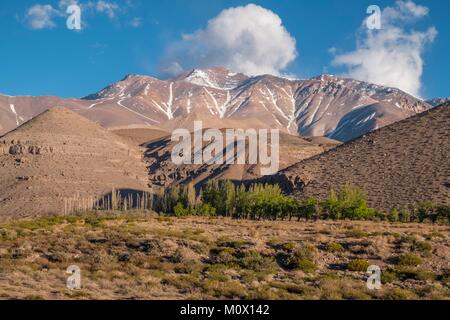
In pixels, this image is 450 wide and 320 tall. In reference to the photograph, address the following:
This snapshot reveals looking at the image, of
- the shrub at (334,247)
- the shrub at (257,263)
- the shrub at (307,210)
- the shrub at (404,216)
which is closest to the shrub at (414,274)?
the shrub at (334,247)

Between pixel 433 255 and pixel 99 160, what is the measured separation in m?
132

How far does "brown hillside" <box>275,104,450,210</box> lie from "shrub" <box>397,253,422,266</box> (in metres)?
51.2

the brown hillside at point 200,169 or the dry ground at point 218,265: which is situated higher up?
the brown hillside at point 200,169

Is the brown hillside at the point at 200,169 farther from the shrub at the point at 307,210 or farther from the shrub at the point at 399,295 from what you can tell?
the shrub at the point at 399,295

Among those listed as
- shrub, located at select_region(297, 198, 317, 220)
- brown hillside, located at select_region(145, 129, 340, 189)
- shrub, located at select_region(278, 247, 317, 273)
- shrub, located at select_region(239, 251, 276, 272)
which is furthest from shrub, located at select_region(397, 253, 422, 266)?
brown hillside, located at select_region(145, 129, 340, 189)

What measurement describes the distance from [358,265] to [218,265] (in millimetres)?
6319

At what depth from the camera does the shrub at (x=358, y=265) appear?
2264 cm

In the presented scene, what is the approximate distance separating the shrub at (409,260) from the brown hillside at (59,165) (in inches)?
3502

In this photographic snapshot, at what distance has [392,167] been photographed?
85438 mm

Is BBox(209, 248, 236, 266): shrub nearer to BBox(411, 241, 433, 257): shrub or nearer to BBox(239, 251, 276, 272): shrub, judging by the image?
BBox(239, 251, 276, 272): shrub

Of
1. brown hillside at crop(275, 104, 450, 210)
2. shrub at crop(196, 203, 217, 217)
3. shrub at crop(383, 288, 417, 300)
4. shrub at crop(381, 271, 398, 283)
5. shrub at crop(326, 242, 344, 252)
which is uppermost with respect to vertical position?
brown hillside at crop(275, 104, 450, 210)

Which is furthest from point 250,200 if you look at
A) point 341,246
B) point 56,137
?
point 56,137

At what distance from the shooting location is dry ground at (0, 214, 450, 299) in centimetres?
1789

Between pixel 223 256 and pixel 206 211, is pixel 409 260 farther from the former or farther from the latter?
pixel 206 211
